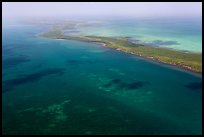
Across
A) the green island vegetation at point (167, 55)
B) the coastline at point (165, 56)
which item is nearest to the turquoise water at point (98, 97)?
the coastline at point (165, 56)

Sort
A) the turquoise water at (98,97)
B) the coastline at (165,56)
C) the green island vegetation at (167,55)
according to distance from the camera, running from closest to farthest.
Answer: the turquoise water at (98,97) < the coastline at (165,56) < the green island vegetation at (167,55)

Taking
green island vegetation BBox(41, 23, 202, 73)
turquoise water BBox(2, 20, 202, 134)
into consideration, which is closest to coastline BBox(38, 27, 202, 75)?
green island vegetation BBox(41, 23, 202, 73)

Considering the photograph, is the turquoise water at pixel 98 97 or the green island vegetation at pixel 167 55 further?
the green island vegetation at pixel 167 55

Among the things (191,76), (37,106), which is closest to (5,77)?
(37,106)

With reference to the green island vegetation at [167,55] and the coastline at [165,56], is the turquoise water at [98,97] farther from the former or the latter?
the green island vegetation at [167,55]

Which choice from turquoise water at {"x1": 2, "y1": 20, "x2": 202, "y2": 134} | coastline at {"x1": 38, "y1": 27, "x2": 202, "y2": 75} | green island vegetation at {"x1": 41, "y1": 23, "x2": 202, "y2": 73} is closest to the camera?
turquoise water at {"x1": 2, "y1": 20, "x2": 202, "y2": 134}

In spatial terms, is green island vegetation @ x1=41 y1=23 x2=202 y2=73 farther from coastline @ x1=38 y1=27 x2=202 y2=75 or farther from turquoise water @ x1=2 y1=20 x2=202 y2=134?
turquoise water @ x1=2 y1=20 x2=202 y2=134

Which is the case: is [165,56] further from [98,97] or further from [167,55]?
[98,97]

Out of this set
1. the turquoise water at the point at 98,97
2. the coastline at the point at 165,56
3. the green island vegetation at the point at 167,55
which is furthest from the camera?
the green island vegetation at the point at 167,55
